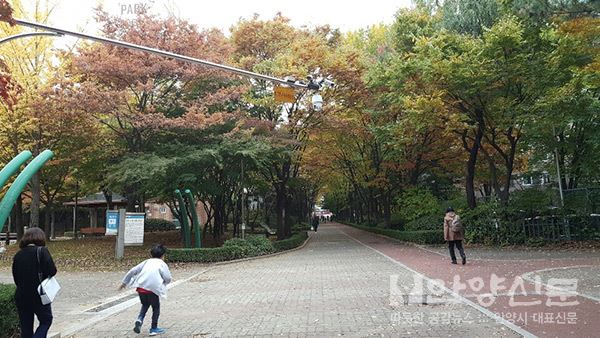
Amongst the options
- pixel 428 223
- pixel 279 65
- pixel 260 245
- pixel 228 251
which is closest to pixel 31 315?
pixel 228 251

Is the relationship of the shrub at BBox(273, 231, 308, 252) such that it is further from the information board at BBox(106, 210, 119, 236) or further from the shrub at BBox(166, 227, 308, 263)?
the information board at BBox(106, 210, 119, 236)

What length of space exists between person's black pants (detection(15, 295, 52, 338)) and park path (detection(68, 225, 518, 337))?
5.87ft

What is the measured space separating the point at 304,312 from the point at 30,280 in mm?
4278

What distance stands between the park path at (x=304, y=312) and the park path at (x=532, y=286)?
552 millimetres

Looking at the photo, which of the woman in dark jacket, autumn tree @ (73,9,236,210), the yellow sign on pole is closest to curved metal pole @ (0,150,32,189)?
the woman in dark jacket

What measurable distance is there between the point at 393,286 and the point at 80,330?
20.9 ft

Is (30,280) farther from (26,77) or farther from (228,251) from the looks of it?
(26,77)

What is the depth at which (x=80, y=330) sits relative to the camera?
24.1ft

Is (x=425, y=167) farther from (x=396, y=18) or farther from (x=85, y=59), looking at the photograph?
(x=85, y=59)

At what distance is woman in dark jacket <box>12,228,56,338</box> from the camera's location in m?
5.18

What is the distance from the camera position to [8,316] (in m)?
5.90

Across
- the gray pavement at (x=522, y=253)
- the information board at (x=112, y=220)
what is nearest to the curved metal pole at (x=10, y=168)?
the information board at (x=112, y=220)

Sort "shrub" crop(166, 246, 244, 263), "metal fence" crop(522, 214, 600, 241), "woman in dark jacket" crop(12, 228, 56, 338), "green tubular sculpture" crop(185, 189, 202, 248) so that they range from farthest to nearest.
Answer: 1. "green tubular sculpture" crop(185, 189, 202, 248)
2. "metal fence" crop(522, 214, 600, 241)
3. "shrub" crop(166, 246, 244, 263)
4. "woman in dark jacket" crop(12, 228, 56, 338)

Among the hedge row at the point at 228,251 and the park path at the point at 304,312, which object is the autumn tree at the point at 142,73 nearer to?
the hedge row at the point at 228,251
